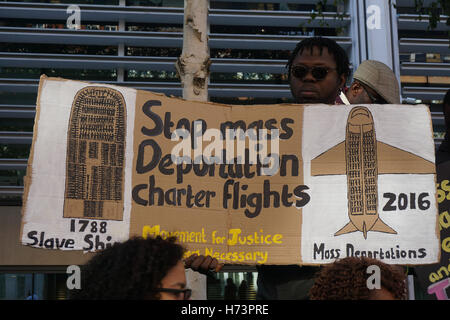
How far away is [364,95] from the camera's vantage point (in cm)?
421

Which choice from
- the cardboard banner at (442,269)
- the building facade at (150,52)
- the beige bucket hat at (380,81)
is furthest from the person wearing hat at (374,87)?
the building facade at (150,52)

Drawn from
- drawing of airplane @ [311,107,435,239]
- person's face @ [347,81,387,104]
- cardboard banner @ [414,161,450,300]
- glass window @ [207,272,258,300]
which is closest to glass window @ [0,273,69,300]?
glass window @ [207,272,258,300]

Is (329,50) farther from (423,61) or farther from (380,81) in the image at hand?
(423,61)

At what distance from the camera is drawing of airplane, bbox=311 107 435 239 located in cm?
371

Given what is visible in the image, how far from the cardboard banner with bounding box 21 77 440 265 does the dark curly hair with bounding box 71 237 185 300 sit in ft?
3.53

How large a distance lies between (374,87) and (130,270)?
7.65 feet

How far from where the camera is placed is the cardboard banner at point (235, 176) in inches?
140

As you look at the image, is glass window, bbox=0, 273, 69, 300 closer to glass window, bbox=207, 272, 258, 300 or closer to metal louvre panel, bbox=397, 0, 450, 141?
glass window, bbox=207, 272, 258, 300

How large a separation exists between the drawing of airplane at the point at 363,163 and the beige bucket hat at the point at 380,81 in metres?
0.38

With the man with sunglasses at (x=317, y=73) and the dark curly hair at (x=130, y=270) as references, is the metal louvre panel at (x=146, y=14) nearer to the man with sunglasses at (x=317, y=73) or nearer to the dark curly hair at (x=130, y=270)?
the man with sunglasses at (x=317, y=73)
